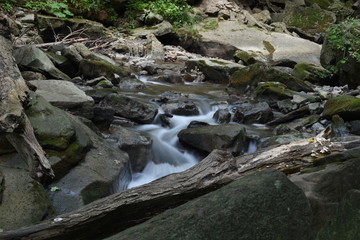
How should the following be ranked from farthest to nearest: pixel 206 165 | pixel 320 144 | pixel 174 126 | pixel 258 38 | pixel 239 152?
1. pixel 258 38
2. pixel 174 126
3. pixel 239 152
4. pixel 320 144
5. pixel 206 165

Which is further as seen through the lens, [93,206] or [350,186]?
[93,206]

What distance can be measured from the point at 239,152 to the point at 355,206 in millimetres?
4026

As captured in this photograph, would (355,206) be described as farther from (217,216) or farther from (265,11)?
(265,11)

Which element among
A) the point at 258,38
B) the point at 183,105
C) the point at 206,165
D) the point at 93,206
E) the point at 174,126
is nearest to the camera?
the point at 93,206

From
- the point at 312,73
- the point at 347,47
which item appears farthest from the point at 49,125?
the point at 312,73

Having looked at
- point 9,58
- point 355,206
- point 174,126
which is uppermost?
point 355,206

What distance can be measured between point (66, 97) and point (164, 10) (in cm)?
1299

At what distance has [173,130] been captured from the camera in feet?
21.3

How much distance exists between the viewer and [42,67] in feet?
25.4

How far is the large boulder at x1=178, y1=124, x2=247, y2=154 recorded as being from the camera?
18.0 ft

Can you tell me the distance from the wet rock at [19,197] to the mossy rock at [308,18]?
20.8m

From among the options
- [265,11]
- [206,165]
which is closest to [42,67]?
[206,165]

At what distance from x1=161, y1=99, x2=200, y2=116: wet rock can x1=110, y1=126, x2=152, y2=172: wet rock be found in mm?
1912

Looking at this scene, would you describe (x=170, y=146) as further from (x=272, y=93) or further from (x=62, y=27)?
(x=62, y=27)
